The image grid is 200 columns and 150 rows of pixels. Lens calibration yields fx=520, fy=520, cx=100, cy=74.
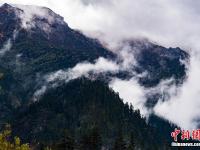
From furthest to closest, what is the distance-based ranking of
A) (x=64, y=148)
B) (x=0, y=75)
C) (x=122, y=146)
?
(x=122, y=146), (x=64, y=148), (x=0, y=75)

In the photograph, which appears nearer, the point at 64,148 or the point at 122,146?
the point at 64,148

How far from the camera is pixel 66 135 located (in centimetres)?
14100

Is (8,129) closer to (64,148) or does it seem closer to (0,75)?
(0,75)

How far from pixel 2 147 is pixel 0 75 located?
15.6ft

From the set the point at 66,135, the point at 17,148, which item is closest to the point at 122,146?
the point at 66,135

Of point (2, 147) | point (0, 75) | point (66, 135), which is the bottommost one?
point (2, 147)

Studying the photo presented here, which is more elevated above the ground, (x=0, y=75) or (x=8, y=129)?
(x=0, y=75)

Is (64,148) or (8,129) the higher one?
(64,148)

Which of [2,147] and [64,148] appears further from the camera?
[64,148]

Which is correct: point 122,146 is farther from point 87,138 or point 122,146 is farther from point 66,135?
point 66,135

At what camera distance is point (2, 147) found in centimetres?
3422

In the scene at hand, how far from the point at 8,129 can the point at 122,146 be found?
504ft

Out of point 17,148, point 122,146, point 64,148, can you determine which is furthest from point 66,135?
point 17,148

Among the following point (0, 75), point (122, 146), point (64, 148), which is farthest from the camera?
point (122, 146)
